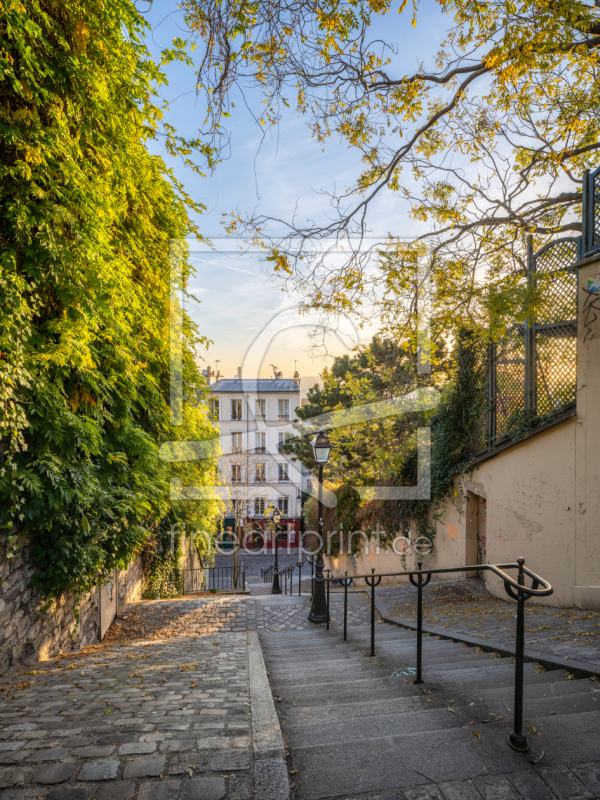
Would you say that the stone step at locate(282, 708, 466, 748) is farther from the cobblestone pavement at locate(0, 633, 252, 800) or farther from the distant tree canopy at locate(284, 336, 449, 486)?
the distant tree canopy at locate(284, 336, 449, 486)

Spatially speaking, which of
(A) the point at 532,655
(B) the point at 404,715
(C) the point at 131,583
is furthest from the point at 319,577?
(B) the point at 404,715

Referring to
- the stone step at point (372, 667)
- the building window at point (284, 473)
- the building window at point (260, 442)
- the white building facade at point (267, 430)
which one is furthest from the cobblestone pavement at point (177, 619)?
the building window at point (284, 473)

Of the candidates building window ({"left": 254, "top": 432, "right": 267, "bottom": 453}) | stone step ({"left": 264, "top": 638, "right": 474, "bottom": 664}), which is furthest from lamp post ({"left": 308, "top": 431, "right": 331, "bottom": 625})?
building window ({"left": 254, "top": 432, "right": 267, "bottom": 453})

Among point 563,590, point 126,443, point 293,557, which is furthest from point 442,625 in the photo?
point 293,557

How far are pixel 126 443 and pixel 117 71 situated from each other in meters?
4.66

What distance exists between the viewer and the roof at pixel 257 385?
2923 cm

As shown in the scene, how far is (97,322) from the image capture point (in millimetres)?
4836

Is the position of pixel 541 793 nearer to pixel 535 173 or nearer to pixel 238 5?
pixel 238 5

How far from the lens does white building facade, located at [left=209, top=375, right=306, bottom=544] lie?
88.0 feet

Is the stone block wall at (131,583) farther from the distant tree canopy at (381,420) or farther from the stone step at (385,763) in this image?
the stone step at (385,763)

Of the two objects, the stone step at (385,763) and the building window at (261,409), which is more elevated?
the building window at (261,409)

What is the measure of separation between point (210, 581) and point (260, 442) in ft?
34.9

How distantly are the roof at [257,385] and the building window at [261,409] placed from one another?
785mm

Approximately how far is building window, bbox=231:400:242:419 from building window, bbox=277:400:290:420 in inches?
103
